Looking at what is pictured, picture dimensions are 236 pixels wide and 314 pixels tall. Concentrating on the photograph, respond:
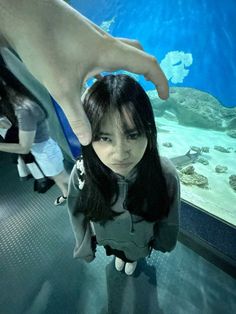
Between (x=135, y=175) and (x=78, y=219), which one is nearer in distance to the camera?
(x=135, y=175)

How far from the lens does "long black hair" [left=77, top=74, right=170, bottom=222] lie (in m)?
0.72

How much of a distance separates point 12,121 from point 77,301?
1581 millimetres

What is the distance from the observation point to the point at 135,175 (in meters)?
0.98

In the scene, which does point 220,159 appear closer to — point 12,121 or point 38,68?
point 12,121

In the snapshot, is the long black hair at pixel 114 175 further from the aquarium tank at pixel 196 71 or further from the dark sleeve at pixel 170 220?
the aquarium tank at pixel 196 71

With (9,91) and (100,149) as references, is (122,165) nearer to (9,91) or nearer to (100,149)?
(100,149)

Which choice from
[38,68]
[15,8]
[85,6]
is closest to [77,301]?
[38,68]

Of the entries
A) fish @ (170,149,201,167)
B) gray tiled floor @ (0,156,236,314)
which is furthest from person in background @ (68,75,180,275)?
fish @ (170,149,201,167)

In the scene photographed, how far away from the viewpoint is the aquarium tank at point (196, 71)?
2774mm

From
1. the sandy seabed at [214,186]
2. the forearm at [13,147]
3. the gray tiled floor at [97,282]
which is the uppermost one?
the forearm at [13,147]

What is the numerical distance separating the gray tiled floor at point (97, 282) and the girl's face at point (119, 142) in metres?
1.29

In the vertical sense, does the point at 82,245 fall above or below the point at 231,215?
above

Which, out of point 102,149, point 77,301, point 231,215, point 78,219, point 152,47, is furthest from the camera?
point 152,47

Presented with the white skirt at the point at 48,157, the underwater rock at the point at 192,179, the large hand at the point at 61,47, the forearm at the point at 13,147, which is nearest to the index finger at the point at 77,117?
the large hand at the point at 61,47
